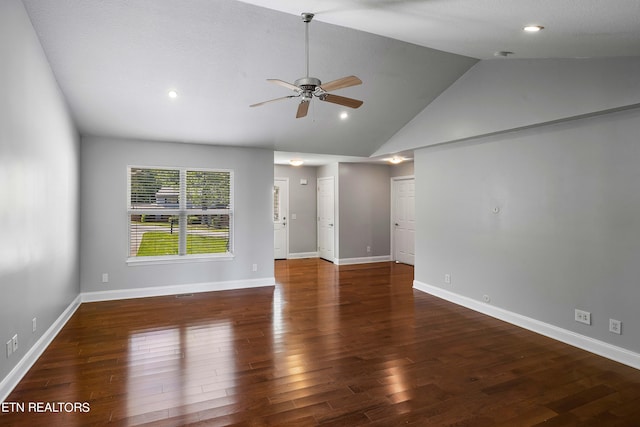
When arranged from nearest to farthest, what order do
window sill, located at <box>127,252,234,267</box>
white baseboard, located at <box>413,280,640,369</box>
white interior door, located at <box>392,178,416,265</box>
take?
white baseboard, located at <box>413,280,640,369</box>, window sill, located at <box>127,252,234,267</box>, white interior door, located at <box>392,178,416,265</box>

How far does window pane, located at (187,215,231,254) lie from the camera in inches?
231

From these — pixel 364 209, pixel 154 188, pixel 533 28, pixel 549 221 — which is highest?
pixel 533 28

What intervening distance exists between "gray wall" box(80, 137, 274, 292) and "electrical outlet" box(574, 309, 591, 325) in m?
4.33

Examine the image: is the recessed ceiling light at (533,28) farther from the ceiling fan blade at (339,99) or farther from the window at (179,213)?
the window at (179,213)

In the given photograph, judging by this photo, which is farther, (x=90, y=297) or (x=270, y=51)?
(x=90, y=297)

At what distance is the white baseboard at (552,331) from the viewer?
3.29 metres

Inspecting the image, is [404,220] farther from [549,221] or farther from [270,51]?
[270,51]

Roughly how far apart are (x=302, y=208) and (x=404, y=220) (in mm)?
2520

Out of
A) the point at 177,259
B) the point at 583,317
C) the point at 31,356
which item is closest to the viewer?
the point at 31,356

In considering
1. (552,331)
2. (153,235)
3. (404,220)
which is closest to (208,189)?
(153,235)

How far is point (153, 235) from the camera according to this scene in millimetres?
5605

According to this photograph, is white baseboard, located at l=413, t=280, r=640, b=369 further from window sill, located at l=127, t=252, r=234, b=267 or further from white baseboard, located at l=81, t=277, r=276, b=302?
window sill, located at l=127, t=252, r=234, b=267

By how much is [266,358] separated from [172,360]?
85 centimetres

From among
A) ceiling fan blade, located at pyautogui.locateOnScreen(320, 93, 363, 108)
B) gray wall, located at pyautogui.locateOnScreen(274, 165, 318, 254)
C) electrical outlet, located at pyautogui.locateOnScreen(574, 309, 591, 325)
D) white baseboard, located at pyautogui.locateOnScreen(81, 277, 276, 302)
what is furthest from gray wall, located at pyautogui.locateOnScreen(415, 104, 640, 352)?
gray wall, located at pyautogui.locateOnScreen(274, 165, 318, 254)
